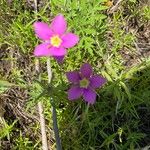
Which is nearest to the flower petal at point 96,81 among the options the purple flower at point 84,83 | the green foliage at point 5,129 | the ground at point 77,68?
the purple flower at point 84,83

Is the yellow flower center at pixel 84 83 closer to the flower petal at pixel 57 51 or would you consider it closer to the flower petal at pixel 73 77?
the flower petal at pixel 73 77

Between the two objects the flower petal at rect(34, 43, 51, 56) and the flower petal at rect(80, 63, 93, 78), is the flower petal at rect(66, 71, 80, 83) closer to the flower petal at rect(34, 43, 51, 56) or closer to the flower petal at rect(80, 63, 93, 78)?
the flower petal at rect(80, 63, 93, 78)

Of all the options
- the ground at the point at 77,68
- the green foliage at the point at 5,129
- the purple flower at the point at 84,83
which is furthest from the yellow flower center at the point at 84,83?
the green foliage at the point at 5,129

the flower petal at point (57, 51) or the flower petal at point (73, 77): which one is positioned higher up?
the flower petal at point (57, 51)

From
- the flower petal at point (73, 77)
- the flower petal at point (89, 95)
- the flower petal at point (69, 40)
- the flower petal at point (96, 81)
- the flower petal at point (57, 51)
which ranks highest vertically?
the flower petal at point (69, 40)

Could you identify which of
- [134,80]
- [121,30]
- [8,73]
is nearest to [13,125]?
[8,73]

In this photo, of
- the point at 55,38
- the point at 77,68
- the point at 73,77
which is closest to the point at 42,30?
the point at 55,38

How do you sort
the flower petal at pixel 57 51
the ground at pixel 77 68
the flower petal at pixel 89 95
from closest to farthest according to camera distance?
the flower petal at pixel 57 51 < the flower petal at pixel 89 95 < the ground at pixel 77 68

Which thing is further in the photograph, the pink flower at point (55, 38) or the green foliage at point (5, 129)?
the green foliage at point (5, 129)

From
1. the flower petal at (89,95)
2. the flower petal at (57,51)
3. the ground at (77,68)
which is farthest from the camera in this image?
the ground at (77,68)
